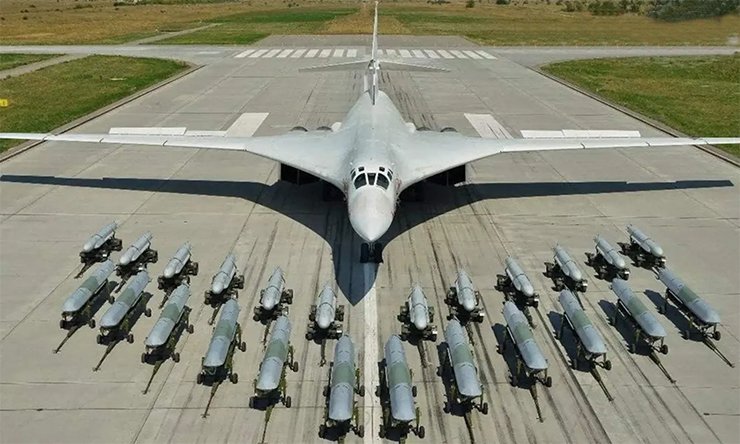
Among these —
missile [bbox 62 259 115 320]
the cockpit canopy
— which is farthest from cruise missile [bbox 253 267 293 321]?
missile [bbox 62 259 115 320]

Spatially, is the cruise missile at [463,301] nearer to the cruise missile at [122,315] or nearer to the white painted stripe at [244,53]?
the cruise missile at [122,315]

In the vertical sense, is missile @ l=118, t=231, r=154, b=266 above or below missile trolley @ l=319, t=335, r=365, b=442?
above

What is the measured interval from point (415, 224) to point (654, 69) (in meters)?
47.5

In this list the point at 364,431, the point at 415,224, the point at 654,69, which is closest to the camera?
the point at 364,431

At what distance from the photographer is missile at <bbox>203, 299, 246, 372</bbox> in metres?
12.8

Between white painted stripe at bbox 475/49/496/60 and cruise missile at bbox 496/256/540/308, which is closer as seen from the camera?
cruise missile at bbox 496/256/540/308

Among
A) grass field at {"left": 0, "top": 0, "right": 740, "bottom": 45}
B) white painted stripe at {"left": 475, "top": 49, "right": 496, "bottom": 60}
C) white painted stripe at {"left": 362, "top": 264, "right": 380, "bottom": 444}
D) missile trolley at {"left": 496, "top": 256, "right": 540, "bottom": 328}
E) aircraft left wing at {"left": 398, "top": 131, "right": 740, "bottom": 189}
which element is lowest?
white painted stripe at {"left": 362, "top": 264, "right": 380, "bottom": 444}

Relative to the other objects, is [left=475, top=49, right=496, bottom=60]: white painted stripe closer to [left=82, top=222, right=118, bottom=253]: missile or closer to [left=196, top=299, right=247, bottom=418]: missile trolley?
[left=82, top=222, right=118, bottom=253]: missile

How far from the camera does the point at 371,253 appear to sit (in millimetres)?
19000

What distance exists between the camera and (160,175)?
27.0 metres

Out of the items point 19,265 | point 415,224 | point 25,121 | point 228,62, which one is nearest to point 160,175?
point 19,265

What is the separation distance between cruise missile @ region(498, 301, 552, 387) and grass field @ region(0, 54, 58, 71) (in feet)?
190

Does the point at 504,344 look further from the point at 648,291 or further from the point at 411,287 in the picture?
the point at 648,291

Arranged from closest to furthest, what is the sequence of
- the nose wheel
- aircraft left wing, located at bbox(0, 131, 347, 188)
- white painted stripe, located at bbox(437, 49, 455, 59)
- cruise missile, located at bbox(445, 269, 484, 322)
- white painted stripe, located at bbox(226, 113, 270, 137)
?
cruise missile, located at bbox(445, 269, 484, 322)
the nose wheel
aircraft left wing, located at bbox(0, 131, 347, 188)
white painted stripe, located at bbox(226, 113, 270, 137)
white painted stripe, located at bbox(437, 49, 455, 59)
